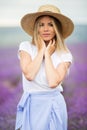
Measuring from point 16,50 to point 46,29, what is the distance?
2.41ft

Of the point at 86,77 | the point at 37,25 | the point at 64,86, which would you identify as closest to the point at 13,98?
the point at 64,86

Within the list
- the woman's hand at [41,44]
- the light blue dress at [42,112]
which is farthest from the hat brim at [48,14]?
the light blue dress at [42,112]

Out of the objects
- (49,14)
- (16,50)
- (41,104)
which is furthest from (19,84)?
(49,14)

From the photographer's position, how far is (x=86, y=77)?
3164 millimetres

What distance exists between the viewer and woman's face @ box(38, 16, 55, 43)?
2.47m

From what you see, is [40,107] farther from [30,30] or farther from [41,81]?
[30,30]

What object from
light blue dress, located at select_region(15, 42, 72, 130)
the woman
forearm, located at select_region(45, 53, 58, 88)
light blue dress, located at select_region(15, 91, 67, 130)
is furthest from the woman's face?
light blue dress, located at select_region(15, 91, 67, 130)

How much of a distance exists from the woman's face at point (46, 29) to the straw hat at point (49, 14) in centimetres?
5

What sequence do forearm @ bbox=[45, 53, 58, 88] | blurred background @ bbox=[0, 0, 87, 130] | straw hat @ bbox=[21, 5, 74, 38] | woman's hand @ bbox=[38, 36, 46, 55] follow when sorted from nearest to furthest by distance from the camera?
forearm @ bbox=[45, 53, 58, 88], woman's hand @ bbox=[38, 36, 46, 55], straw hat @ bbox=[21, 5, 74, 38], blurred background @ bbox=[0, 0, 87, 130]

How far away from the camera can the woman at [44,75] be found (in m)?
2.33

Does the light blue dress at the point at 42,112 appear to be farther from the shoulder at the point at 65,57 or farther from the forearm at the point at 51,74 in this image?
the shoulder at the point at 65,57

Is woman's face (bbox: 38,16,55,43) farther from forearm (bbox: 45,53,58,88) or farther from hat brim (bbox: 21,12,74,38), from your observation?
forearm (bbox: 45,53,58,88)

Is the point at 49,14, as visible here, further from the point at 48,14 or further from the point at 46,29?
the point at 46,29

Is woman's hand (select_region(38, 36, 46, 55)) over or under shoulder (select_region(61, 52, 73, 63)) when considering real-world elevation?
over
